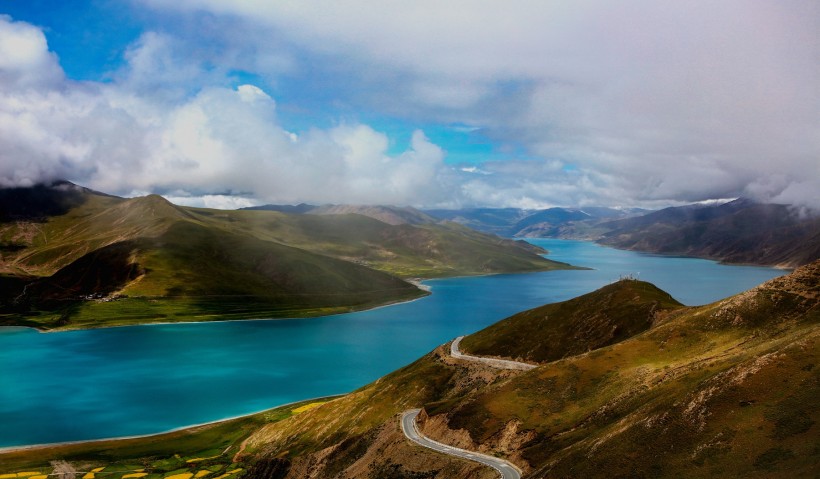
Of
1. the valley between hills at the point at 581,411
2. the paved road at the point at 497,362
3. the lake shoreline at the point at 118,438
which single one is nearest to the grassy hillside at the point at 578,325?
the valley between hills at the point at 581,411

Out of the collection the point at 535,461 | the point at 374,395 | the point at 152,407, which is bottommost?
the point at 152,407

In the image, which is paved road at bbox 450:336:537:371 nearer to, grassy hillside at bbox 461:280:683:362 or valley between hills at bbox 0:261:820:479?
valley between hills at bbox 0:261:820:479


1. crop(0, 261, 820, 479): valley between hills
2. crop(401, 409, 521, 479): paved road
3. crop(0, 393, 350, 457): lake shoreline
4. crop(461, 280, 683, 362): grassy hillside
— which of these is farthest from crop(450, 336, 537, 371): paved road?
crop(0, 393, 350, 457): lake shoreline

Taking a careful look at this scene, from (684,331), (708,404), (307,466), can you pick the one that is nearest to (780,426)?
(708,404)

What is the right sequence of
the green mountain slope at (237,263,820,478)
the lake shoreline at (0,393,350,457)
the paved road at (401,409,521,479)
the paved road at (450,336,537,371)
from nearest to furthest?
the green mountain slope at (237,263,820,478), the paved road at (401,409,521,479), the paved road at (450,336,537,371), the lake shoreline at (0,393,350,457)

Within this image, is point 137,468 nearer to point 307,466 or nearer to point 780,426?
point 307,466
